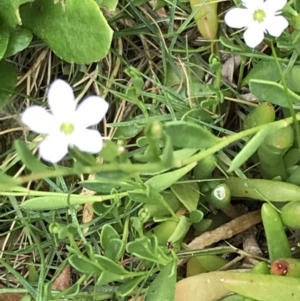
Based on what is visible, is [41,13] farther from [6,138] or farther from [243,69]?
[243,69]

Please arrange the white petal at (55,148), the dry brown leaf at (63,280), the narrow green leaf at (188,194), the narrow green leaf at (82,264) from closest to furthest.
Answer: the white petal at (55,148) → the narrow green leaf at (82,264) → the narrow green leaf at (188,194) → the dry brown leaf at (63,280)

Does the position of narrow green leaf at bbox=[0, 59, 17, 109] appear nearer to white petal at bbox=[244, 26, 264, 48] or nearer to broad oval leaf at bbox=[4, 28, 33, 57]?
broad oval leaf at bbox=[4, 28, 33, 57]

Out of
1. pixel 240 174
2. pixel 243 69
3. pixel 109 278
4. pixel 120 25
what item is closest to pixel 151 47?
pixel 120 25

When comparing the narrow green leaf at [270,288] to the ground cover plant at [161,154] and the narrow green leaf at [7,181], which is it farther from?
the narrow green leaf at [7,181]

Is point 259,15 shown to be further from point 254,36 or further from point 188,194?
point 188,194

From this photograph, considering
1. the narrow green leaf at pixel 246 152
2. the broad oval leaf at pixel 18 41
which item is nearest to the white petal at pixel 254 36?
the narrow green leaf at pixel 246 152

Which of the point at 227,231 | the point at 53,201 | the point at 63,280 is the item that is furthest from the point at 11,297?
the point at 227,231

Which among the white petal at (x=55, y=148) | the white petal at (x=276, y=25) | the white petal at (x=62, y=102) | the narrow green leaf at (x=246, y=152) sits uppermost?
the white petal at (x=62, y=102)

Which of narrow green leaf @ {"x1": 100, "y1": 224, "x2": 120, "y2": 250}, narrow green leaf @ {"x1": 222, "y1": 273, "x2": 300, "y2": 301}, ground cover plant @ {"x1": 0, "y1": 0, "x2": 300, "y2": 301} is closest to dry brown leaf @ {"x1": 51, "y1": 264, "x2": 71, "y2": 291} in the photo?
ground cover plant @ {"x1": 0, "y1": 0, "x2": 300, "y2": 301}
